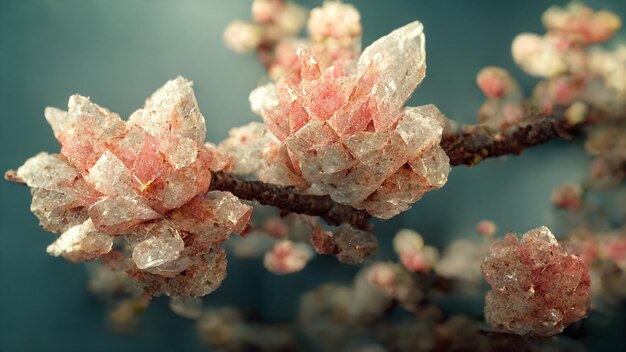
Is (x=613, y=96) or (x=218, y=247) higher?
(x=613, y=96)

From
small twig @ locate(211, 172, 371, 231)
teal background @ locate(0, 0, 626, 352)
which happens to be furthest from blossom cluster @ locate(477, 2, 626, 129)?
small twig @ locate(211, 172, 371, 231)

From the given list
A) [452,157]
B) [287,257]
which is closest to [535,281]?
[452,157]

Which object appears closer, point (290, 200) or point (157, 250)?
point (157, 250)

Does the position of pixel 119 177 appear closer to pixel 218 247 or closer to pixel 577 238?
pixel 218 247

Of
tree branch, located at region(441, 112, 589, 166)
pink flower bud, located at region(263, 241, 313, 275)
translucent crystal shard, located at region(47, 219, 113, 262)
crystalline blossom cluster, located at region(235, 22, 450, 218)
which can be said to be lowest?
translucent crystal shard, located at region(47, 219, 113, 262)

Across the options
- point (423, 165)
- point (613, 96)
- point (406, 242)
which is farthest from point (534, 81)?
point (423, 165)

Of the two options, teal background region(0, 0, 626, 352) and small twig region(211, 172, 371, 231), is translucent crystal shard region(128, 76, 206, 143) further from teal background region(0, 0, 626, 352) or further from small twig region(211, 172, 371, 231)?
teal background region(0, 0, 626, 352)

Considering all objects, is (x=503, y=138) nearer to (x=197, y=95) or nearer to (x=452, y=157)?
(x=452, y=157)
